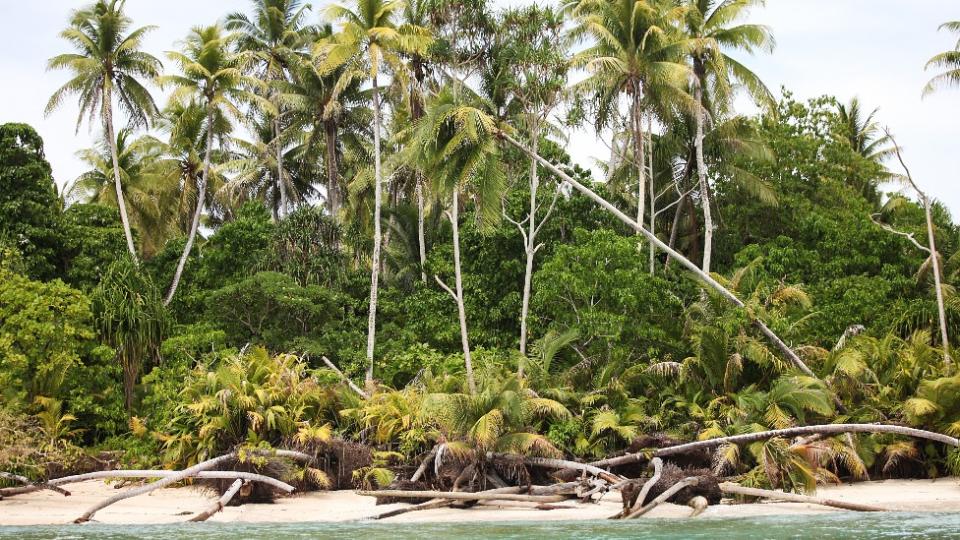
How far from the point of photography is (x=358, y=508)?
16312 mm

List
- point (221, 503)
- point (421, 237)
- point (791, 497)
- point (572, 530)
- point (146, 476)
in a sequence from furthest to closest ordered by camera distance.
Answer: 1. point (421, 237)
2. point (146, 476)
3. point (221, 503)
4. point (791, 497)
5. point (572, 530)

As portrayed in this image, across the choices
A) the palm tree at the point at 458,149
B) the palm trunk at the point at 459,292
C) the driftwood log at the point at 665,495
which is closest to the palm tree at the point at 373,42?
the palm trunk at the point at 459,292

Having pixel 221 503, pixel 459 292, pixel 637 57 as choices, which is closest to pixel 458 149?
pixel 459 292

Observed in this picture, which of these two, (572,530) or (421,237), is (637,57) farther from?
(572,530)

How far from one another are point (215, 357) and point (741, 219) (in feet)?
49.9

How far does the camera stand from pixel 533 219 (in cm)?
2661

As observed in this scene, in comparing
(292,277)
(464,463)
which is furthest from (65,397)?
(464,463)

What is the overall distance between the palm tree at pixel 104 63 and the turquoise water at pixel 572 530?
56.3ft

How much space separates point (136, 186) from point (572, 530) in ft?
94.8

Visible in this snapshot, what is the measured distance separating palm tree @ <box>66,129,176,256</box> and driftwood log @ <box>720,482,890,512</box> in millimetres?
26408

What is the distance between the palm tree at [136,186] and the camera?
37344 mm

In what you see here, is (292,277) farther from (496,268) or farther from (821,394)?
(821,394)

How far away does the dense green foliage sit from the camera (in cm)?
1894

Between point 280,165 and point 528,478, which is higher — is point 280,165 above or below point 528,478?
above
